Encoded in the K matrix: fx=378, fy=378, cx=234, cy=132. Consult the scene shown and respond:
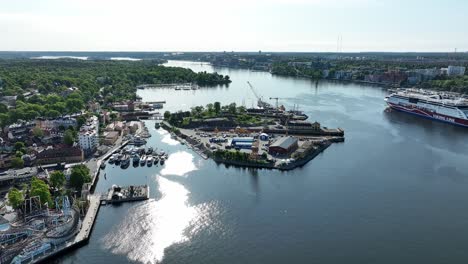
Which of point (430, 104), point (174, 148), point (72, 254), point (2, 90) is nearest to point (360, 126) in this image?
point (430, 104)

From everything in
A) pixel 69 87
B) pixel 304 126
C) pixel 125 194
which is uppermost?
pixel 69 87

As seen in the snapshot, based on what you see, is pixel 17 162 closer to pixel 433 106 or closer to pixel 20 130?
pixel 20 130

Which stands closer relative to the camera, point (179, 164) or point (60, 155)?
point (60, 155)

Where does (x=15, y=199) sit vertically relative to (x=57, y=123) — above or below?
below

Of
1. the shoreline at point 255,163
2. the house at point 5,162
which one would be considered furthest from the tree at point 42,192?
the shoreline at point 255,163

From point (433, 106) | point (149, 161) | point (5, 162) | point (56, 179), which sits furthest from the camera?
point (433, 106)

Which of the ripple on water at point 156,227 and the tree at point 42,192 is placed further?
the tree at point 42,192

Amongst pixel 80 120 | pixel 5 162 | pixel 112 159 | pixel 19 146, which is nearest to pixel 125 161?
pixel 112 159

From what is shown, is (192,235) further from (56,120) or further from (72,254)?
(56,120)

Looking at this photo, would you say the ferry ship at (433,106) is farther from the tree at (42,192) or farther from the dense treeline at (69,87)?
the tree at (42,192)
